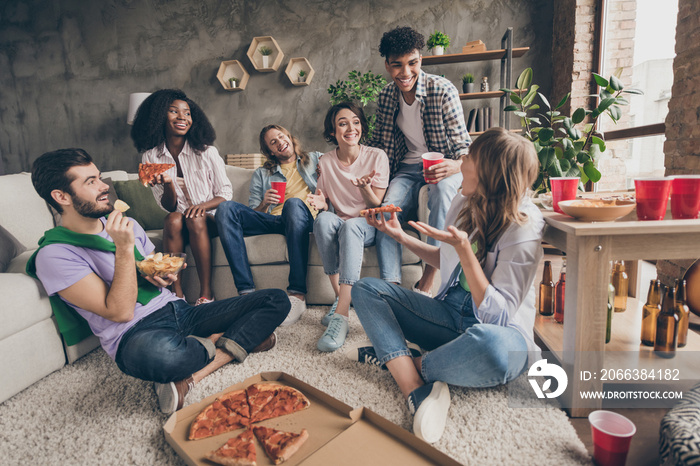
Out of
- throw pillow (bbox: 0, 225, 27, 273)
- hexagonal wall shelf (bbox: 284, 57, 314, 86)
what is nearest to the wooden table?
throw pillow (bbox: 0, 225, 27, 273)

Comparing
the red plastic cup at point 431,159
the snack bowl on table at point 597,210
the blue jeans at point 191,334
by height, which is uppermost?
the red plastic cup at point 431,159

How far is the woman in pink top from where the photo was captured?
6.68 ft

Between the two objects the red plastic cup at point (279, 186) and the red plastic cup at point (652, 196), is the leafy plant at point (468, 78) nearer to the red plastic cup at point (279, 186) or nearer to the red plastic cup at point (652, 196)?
the red plastic cup at point (279, 186)

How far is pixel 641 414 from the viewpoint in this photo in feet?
4.22

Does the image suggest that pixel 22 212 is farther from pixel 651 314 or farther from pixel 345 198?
pixel 651 314

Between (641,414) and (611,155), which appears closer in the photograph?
(641,414)

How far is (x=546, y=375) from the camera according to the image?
53.6 inches

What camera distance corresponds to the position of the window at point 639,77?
2.98 m

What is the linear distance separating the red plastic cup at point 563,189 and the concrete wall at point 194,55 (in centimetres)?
327

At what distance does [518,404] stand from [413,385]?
346 millimetres

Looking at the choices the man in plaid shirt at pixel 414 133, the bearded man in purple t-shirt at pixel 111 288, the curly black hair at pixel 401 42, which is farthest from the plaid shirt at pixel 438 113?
the bearded man in purple t-shirt at pixel 111 288

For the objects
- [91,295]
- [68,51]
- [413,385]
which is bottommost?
[413,385]

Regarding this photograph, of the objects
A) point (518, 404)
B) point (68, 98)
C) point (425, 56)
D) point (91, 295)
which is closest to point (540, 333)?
point (518, 404)

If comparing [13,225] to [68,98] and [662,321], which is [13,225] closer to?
[662,321]
